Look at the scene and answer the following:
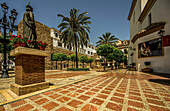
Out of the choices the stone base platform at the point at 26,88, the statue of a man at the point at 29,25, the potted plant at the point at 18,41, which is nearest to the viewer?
the stone base platform at the point at 26,88

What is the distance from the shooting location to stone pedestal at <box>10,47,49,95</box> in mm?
2740

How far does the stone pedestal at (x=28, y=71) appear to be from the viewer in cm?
274

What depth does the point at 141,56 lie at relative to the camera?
11.7m

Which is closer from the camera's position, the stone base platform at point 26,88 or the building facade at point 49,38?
the stone base platform at point 26,88

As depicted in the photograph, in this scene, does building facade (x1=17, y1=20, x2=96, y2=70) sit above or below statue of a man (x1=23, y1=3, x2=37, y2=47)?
above

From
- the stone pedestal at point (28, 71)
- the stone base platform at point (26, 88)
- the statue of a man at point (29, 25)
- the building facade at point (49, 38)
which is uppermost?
the building facade at point (49, 38)

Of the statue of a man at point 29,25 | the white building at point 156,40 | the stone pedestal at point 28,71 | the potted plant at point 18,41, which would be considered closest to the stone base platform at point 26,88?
the stone pedestal at point 28,71

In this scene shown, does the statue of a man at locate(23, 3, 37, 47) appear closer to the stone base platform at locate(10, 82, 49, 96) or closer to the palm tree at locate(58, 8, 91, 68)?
the stone base platform at locate(10, 82, 49, 96)

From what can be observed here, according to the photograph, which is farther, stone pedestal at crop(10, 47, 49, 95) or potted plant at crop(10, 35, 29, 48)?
potted plant at crop(10, 35, 29, 48)

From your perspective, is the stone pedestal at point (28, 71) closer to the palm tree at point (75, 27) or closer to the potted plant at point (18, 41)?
the potted plant at point (18, 41)

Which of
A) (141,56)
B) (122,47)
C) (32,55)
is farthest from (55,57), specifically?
(122,47)

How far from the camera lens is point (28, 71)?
2947 millimetres

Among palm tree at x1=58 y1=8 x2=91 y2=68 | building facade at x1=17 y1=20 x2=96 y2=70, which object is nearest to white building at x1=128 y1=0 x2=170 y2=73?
palm tree at x1=58 y1=8 x2=91 y2=68

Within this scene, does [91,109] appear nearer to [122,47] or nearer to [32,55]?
[32,55]
